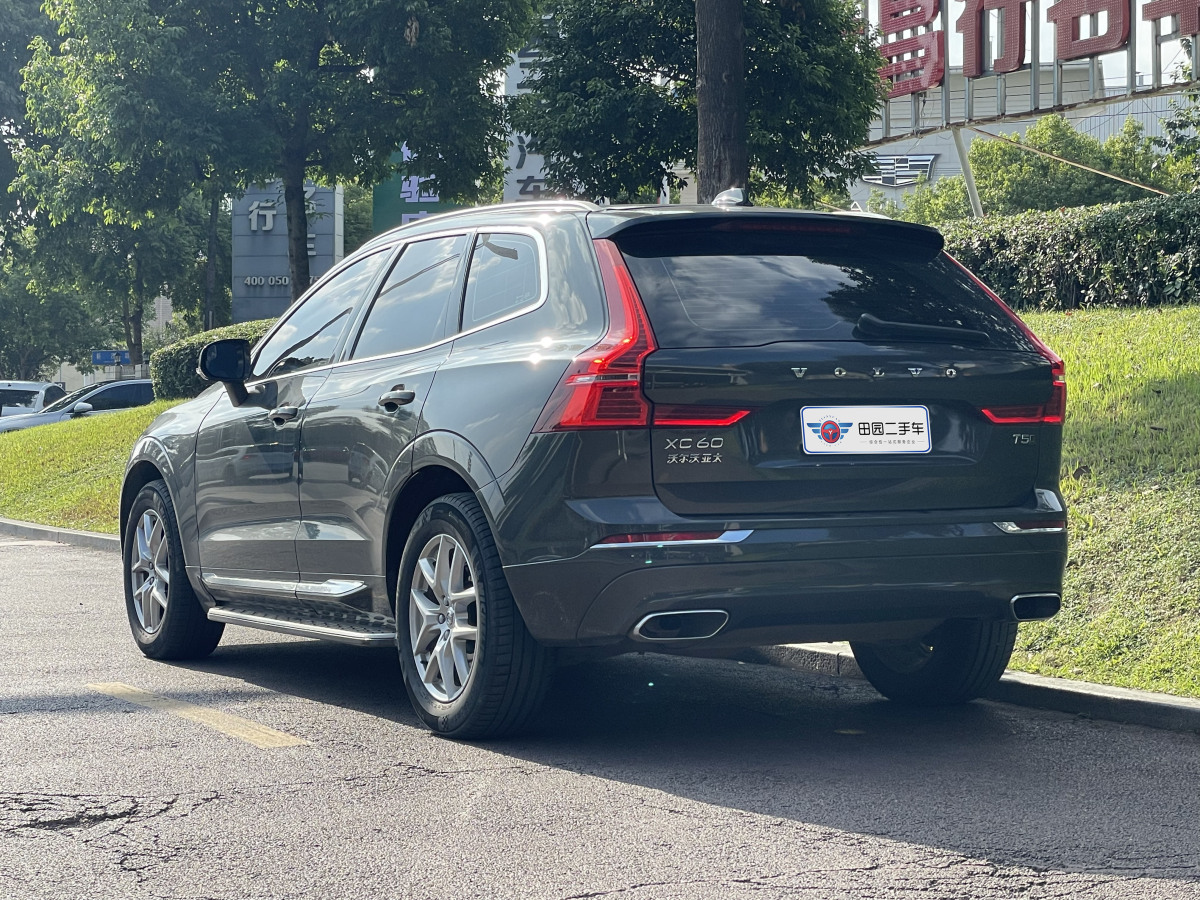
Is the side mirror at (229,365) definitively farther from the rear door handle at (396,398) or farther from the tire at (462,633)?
the tire at (462,633)

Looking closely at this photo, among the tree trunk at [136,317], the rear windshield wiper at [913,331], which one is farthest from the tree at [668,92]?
the tree trunk at [136,317]

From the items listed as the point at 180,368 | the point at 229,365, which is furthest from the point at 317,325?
the point at 180,368

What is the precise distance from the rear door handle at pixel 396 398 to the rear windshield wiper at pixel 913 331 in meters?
1.59

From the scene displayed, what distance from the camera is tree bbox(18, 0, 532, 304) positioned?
81.9 ft

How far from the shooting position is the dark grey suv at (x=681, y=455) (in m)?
4.91

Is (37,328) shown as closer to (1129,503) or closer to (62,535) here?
(62,535)

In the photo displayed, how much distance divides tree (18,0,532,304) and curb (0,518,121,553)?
922 centimetres

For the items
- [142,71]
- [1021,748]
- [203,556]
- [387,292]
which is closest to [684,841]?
[1021,748]

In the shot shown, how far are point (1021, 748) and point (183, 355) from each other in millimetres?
23868

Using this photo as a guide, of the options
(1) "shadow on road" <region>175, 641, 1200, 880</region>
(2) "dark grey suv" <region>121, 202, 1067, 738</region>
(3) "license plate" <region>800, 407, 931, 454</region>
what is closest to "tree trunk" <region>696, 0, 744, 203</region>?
(1) "shadow on road" <region>175, 641, 1200, 880</region>

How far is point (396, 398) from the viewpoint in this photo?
5.81 meters

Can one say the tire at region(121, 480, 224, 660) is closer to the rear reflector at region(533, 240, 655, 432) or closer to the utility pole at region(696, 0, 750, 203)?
the rear reflector at region(533, 240, 655, 432)

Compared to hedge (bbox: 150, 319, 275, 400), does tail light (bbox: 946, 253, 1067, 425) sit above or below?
above

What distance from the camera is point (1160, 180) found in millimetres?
65875
